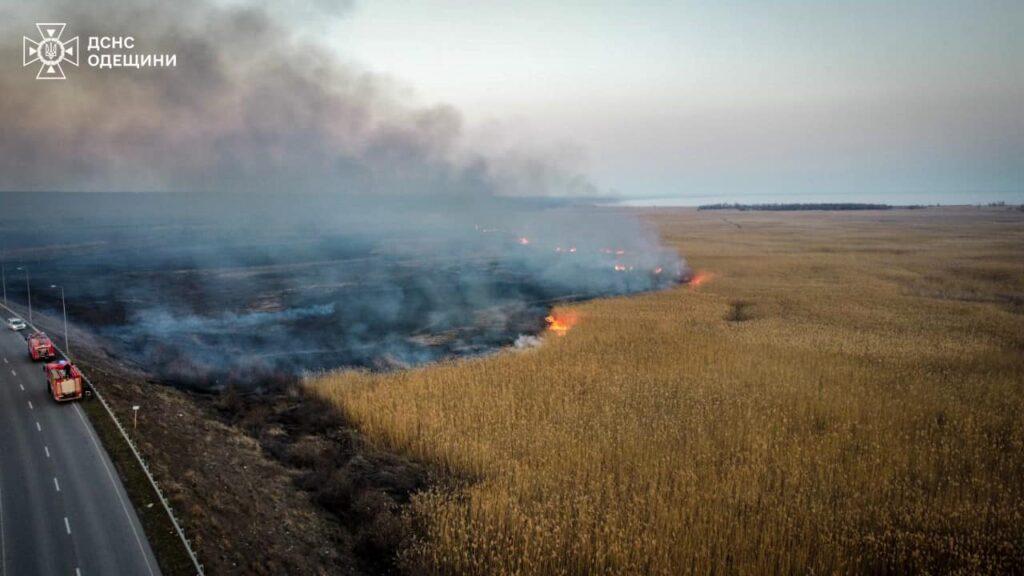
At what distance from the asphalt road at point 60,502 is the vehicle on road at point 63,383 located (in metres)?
0.53

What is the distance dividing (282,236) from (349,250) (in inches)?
1942

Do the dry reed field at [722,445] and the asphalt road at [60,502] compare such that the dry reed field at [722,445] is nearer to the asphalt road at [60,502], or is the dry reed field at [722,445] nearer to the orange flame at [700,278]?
the asphalt road at [60,502]

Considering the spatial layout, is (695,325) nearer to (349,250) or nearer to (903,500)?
(903,500)

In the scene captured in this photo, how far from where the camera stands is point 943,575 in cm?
1845

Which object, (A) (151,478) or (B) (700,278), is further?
(B) (700,278)

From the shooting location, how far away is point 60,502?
21.0 metres

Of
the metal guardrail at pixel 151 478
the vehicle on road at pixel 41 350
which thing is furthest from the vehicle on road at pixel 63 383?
the vehicle on road at pixel 41 350

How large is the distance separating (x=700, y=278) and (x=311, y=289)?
2570 inches

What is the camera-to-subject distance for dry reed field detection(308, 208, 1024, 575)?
65.1 ft

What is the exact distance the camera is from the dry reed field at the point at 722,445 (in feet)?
65.1

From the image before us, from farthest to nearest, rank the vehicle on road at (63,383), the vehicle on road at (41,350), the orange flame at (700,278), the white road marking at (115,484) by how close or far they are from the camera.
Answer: the orange flame at (700,278)
the vehicle on road at (41,350)
the vehicle on road at (63,383)
the white road marking at (115,484)

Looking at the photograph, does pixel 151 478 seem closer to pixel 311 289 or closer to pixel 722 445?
pixel 722 445

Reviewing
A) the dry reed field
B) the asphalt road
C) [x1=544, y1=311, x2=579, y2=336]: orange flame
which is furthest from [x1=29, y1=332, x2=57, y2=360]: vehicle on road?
[x1=544, y1=311, x2=579, y2=336]: orange flame

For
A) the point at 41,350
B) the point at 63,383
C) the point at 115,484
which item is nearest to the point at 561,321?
the point at 63,383
